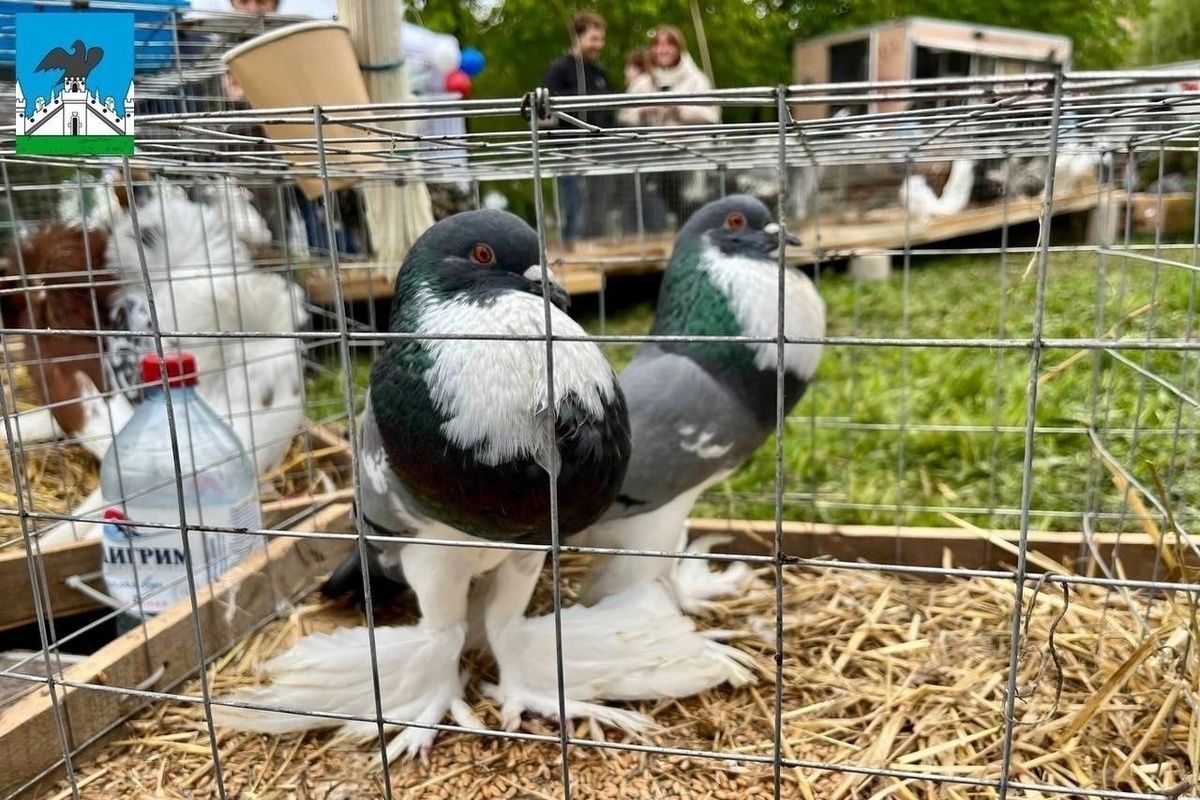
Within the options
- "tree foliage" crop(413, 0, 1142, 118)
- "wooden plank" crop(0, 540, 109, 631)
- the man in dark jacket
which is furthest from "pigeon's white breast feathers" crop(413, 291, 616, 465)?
"tree foliage" crop(413, 0, 1142, 118)

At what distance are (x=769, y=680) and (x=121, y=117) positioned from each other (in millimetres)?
1332

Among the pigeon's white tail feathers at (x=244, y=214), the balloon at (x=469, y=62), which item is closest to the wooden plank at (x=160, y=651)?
the pigeon's white tail feathers at (x=244, y=214)

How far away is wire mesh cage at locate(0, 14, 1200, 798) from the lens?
0.97 meters

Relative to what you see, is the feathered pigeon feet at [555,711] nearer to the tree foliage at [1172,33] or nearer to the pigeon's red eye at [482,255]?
the pigeon's red eye at [482,255]

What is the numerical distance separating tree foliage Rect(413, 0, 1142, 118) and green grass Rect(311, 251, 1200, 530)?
4933 millimetres

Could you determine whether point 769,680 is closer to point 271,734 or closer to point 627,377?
point 627,377

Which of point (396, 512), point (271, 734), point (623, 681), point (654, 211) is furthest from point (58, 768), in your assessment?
point (654, 211)

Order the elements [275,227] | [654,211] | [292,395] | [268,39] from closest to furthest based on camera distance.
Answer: [268,39], [292,395], [275,227], [654,211]

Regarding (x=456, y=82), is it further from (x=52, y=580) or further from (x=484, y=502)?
(x=484, y=502)

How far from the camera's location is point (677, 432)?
165cm

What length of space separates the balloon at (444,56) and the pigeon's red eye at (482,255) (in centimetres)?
235

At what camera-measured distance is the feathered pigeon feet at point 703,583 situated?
5.97ft

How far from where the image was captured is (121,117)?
3.09 ft

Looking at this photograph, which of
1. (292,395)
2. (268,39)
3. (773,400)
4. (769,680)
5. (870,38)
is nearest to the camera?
(268,39)
